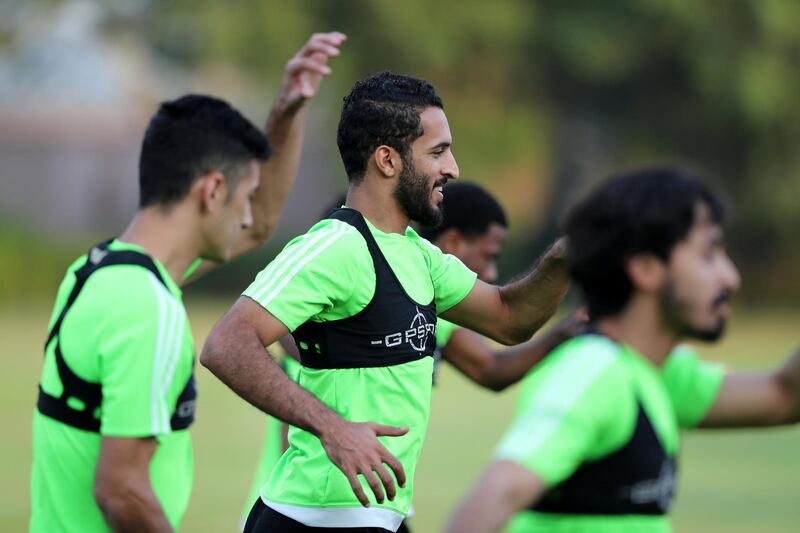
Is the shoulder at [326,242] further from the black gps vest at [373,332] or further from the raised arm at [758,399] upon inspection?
the raised arm at [758,399]

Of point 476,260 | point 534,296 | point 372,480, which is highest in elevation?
point 476,260

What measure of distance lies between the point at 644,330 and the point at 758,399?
1.90 ft

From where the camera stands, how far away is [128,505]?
13.1ft

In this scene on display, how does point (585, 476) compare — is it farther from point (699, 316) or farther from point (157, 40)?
point (157, 40)

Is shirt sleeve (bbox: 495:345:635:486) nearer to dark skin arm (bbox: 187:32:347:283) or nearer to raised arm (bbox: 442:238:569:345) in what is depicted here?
raised arm (bbox: 442:238:569:345)

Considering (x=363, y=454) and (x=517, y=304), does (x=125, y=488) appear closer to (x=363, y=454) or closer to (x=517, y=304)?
(x=363, y=454)

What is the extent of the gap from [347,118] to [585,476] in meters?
2.11

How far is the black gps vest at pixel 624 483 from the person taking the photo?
11.2 feet

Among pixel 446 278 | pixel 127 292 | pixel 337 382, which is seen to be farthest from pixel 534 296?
pixel 127 292

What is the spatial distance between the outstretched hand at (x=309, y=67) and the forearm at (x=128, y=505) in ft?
8.61

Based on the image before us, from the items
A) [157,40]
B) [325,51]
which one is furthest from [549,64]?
[325,51]

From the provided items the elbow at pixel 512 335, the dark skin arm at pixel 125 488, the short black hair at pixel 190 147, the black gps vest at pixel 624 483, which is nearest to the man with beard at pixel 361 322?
the elbow at pixel 512 335

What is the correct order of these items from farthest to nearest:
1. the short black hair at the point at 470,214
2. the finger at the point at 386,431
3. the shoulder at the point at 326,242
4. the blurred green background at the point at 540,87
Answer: the blurred green background at the point at 540,87 → the short black hair at the point at 470,214 → the shoulder at the point at 326,242 → the finger at the point at 386,431

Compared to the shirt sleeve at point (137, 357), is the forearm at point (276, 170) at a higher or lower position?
higher
